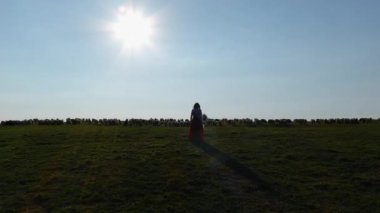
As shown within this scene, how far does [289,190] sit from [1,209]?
10469mm

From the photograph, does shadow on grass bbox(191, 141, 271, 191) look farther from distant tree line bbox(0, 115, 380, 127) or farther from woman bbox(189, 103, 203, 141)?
distant tree line bbox(0, 115, 380, 127)

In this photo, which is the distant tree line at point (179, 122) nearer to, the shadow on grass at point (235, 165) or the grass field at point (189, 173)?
the grass field at point (189, 173)

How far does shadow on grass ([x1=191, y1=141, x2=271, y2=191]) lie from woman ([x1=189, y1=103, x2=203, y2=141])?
1974mm

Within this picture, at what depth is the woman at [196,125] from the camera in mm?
32156

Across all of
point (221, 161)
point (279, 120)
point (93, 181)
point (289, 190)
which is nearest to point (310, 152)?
point (221, 161)

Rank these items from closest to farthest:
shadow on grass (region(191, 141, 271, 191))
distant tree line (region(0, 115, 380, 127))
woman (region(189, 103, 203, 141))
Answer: shadow on grass (region(191, 141, 271, 191))
woman (region(189, 103, 203, 141))
distant tree line (region(0, 115, 380, 127))

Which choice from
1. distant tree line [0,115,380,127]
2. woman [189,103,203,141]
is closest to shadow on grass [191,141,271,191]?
woman [189,103,203,141]

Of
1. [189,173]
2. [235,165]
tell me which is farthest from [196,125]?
[189,173]

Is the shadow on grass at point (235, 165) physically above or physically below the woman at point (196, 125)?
below

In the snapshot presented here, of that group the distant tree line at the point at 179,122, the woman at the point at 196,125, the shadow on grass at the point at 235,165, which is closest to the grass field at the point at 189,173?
the shadow on grass at the point at 235,165

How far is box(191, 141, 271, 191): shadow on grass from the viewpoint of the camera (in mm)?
22062

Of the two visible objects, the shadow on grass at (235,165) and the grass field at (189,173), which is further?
the shadow on grass at (235,165)

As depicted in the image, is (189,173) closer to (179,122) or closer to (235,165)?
(235,165)

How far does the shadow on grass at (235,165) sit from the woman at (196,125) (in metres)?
1.97
